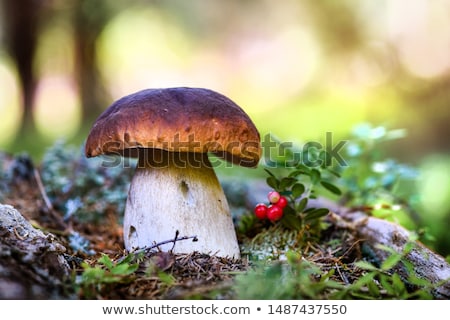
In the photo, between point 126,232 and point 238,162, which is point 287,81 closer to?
point 238,162

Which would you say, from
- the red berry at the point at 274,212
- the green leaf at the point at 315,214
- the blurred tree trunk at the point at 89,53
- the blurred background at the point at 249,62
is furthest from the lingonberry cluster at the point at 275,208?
the blurred tree trunk at the point at 89,53

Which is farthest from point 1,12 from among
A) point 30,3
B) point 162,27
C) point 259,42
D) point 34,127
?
point 259,42

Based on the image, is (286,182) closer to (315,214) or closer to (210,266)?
(315,214)

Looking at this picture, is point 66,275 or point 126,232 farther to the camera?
point 126,232

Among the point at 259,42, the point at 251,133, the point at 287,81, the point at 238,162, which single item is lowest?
the point at 238,162

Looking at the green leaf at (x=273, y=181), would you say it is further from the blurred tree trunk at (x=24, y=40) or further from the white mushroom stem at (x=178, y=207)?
the blurred tree trunk at (x=24, y=40)

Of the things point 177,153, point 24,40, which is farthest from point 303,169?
point 24,40

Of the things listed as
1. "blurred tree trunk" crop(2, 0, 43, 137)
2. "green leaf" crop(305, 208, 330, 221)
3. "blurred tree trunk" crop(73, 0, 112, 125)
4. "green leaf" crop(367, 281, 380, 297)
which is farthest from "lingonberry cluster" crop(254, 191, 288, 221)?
"blurred tree trunk" crop(73, 0, 112, 125)
